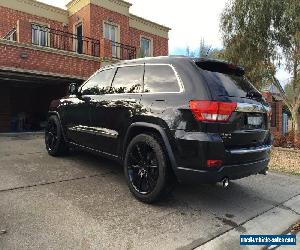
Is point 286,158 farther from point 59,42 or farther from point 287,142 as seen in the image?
point 59,42

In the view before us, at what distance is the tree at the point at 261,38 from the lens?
42.9 ft

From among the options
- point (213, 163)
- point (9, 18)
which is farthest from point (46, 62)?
point (213, 163)

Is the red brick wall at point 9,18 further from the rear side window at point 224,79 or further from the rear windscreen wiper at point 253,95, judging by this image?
the rear windscreen wiper at point 253,95

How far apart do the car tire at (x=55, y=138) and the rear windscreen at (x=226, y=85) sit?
11.7 feet

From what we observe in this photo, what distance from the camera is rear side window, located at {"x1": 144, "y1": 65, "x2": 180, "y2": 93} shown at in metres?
3.93

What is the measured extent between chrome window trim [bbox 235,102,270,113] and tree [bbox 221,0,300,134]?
1007 cm

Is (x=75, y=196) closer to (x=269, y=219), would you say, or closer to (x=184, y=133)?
(x=184, y=133)

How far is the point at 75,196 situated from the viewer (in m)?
4.21

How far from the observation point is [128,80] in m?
4.66

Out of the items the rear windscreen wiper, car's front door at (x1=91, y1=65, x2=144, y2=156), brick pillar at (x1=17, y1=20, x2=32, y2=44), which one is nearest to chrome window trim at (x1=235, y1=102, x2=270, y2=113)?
the rear windscreen wiper

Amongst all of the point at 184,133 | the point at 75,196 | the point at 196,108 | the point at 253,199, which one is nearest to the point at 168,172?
the point at 184,133

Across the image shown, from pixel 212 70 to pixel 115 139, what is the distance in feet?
5.57

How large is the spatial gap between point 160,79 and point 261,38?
10.8 meters

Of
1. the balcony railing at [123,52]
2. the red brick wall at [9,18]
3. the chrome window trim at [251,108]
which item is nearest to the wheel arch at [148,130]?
the chrome window trim at [251,108]
